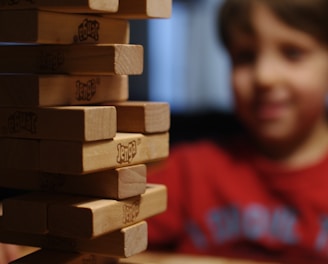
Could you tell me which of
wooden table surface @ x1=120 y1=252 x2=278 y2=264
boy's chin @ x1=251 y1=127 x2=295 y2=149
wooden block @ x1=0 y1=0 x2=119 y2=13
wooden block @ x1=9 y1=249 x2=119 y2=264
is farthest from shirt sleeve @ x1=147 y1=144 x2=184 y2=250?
wooden block @ x1=0 y1=0 x2=119 y2=13

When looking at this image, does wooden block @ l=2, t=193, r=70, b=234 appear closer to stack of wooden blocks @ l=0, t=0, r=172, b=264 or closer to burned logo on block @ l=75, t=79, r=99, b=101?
stack of wooden blocks @ l=0, t=0, r=172, b=264

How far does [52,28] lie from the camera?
0.80 meters

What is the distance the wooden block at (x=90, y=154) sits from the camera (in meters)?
0.78

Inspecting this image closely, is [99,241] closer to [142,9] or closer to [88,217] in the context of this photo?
[88,217]

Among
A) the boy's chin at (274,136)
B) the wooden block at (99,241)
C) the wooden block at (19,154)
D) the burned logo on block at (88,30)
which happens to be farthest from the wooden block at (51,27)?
the boy's chin at (274,136)

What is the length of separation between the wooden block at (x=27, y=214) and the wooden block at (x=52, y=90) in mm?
127

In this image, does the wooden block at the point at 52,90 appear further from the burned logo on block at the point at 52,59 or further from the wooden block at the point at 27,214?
the wooden block at the point at 27,214

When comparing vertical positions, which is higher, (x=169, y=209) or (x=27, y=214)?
(x=27, y=214)

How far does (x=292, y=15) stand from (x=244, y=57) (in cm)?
17

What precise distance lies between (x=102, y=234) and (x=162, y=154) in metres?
0.16

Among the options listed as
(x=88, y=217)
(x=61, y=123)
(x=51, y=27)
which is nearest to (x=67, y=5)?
(x=51, y=27)

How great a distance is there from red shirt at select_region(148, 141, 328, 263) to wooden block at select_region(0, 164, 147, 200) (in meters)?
0.80

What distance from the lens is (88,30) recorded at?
861mm

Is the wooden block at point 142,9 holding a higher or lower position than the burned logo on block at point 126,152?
higher
